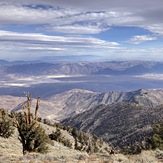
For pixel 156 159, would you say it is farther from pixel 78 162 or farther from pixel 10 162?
pixel 10 162

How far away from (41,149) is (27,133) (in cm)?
277

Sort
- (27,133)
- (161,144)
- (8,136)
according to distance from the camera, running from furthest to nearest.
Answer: (8,136)
(161,144)
(27,133)

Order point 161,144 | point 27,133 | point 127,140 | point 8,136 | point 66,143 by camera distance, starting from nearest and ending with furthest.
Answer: point 27,133 < point 161,144 < point 8,136 < point 66,143 < point 127,140

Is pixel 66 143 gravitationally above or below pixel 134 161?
below

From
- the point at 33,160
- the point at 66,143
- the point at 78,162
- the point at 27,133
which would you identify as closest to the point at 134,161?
the point at 78,162

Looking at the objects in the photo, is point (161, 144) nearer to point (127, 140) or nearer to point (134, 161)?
point (134, 161)

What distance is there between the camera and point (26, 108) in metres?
28.3

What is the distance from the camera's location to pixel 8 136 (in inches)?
1751

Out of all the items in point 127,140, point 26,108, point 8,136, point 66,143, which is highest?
point 26,108

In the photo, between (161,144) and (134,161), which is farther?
(161,144)

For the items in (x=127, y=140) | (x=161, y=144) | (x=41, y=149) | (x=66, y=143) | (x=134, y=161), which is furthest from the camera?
(x=127, y=140)

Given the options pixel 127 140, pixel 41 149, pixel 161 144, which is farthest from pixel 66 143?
pixel 127 140

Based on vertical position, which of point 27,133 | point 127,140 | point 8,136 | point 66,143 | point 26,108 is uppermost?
point 26,108

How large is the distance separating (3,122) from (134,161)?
3053 cm
